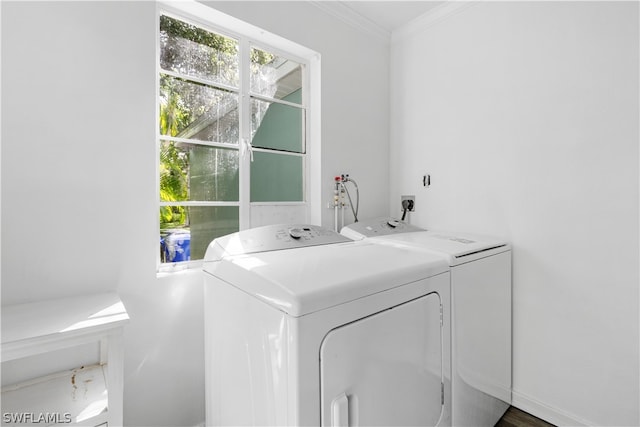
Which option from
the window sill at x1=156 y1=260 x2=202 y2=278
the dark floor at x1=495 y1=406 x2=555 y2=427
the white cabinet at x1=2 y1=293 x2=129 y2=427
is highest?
the window sill at x1=156 y1=260 x2=202 y2=278

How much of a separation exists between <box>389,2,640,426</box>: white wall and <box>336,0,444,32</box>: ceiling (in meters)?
0.20

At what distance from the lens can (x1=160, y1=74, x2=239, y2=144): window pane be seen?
5.15 ft

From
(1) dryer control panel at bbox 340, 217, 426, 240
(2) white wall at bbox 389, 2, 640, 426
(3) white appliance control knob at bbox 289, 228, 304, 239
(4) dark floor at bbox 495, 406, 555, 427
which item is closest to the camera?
(2) white wall at bbox 389, 2, 640, 426

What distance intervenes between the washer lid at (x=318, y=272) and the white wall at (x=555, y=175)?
88cm

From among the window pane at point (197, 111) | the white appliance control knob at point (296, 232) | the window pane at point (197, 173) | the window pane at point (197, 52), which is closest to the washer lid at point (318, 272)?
the white appliance control knob at point (296, 232)

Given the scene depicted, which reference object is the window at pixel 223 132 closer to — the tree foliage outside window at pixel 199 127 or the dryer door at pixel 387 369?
the tree foliage outside window at pixel 199 127

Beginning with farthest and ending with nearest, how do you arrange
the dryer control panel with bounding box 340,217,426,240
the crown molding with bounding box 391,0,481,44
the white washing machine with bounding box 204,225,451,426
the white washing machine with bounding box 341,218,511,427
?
the crown molding with bounding box 391,0,481,44
the dryer control panel with bounding box 340,217,426,240
the white washing machine with bounding box 341,218,511,427
the white washing machine with bounding box 204,225,451,426

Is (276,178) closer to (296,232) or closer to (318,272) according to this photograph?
(296,232)

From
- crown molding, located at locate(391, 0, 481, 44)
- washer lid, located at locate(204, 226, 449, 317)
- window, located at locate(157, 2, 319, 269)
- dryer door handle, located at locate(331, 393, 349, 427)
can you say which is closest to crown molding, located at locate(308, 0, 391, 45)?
crown molding, located at locate(391, 0, 481, 44)

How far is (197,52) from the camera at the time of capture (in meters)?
1.67

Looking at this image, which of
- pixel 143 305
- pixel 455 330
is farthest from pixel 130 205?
pixel 455 330

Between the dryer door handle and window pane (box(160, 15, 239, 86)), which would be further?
window pane (box(160, 15, 239, 86))

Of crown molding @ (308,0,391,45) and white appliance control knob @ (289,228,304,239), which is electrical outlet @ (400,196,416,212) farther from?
crown molding @ (308,0,391,45)

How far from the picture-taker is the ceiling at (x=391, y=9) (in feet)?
6.70
